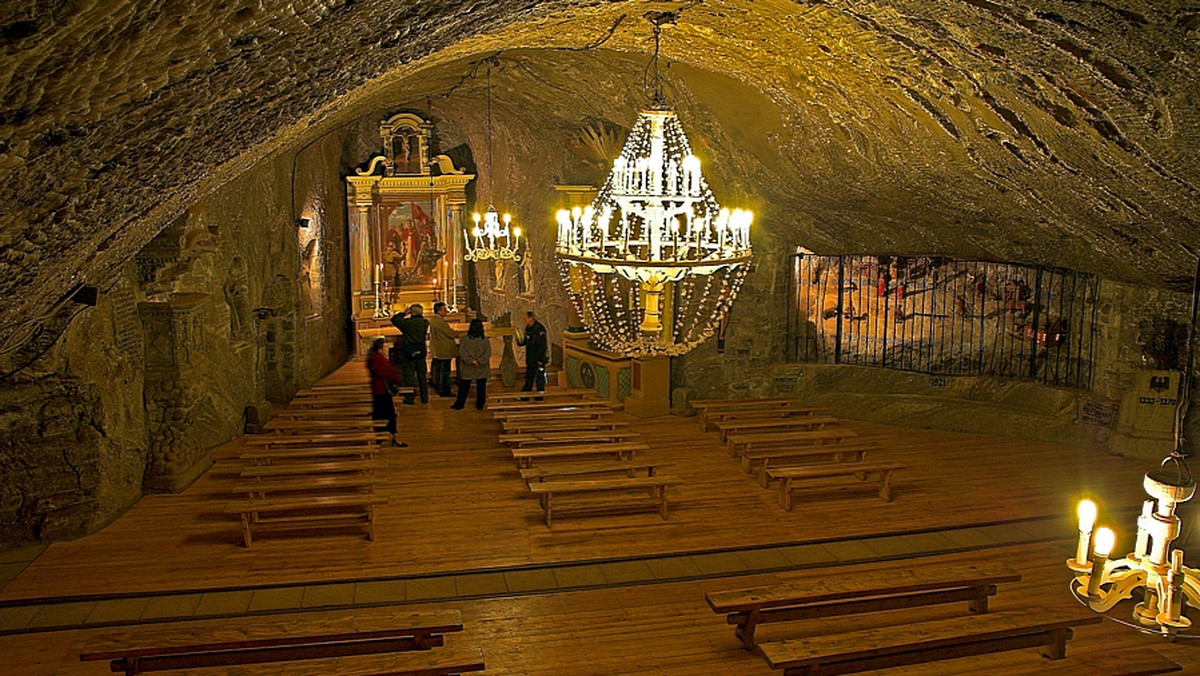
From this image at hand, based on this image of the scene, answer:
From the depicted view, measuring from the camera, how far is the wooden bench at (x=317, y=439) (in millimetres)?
9328

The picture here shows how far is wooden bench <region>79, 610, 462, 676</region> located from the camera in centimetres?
515

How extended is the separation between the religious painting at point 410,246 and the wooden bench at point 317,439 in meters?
7.92

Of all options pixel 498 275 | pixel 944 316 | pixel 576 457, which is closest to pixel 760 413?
pixel 576 457

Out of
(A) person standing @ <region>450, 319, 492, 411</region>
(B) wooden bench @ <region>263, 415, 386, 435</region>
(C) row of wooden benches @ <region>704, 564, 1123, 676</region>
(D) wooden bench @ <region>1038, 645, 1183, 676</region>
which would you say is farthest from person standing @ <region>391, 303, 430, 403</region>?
(D) wooden bench @ <region>1038, 645, 1183, 676</region>

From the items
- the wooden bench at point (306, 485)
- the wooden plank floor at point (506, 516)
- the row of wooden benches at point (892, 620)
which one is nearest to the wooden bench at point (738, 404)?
the wooden plank floor at point (506, 516)

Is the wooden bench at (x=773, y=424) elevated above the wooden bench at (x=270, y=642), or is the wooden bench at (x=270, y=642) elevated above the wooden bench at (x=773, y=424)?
the wooden bench at (x=773, y=424)

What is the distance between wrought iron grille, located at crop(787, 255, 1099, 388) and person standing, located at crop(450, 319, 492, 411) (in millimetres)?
4063

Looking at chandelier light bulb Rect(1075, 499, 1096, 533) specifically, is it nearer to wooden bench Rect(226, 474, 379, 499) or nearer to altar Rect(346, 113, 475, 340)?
wooden bench Rect(226, 474, 379, 499)

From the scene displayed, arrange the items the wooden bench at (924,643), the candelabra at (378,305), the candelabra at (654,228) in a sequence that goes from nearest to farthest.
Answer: the wooden bench at (924,643), the candelabra at (654,228), the candelabra at (378,305)

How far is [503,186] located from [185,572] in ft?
33.5

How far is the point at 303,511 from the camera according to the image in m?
8.40

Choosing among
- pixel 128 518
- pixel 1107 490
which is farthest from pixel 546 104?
pixel 1107 490

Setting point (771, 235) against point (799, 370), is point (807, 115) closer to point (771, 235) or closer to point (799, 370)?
point (771, 235)

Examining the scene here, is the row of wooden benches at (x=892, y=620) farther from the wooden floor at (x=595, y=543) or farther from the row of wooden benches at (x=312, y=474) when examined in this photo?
the row of wooden benches at (x=312, y=474)
